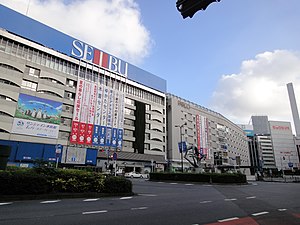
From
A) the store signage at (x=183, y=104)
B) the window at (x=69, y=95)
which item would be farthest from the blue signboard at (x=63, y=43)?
the store signage at (x=183, y=104)

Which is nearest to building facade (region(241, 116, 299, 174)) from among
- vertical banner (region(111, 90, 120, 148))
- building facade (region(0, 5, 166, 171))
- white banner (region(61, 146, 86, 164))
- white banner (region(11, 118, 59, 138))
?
building facade (region(0, 5, 166, 171))

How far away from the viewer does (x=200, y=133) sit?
85.8 metres

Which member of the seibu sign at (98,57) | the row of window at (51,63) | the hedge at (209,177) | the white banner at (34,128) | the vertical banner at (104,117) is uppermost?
the seibu sign at (98,57)

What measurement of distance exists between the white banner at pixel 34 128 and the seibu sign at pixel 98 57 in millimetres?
18852

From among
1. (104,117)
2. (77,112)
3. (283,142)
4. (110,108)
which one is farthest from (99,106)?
(283,142)

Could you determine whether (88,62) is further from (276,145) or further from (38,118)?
(276,145)

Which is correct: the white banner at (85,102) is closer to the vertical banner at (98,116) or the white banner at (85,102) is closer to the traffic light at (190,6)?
the vertical banner at (98,116)

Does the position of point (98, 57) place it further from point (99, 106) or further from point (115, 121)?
point (115, 121)

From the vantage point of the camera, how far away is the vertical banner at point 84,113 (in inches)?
2018

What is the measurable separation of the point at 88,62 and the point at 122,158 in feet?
87.4

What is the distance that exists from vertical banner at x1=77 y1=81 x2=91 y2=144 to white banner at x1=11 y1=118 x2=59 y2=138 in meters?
5.50

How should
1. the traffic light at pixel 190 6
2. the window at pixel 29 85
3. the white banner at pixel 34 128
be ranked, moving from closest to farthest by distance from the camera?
1. the traffic light at pixel 190 6
2. the white banner at pixel 34 128
3. the window at pixel 29 85

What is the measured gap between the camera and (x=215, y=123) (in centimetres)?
9525

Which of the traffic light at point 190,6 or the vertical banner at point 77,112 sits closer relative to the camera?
the traffic light at point 190,6
